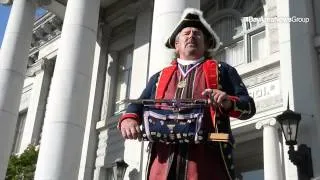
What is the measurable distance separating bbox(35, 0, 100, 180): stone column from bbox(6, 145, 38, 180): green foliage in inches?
173

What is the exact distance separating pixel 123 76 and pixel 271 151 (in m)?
8.27

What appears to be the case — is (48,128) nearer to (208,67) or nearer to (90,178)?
(90,178)

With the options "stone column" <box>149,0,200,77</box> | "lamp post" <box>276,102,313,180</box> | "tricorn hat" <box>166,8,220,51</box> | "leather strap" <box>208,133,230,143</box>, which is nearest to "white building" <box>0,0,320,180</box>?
"stone column" <box>149,0,200,77</box>

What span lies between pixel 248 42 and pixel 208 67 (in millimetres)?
11207

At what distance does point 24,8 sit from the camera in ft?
57.2

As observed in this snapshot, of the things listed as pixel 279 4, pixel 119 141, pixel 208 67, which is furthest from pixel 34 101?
pixel 208 67

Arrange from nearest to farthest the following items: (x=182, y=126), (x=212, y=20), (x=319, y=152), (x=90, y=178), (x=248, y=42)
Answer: (x=182, y=126) → (x=319, y=152) → (x=248, y=42) → (x=212, y=20) → (x=90, y=178)

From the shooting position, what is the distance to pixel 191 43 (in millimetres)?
3646

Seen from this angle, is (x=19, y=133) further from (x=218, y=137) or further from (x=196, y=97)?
(x=218, y=137)

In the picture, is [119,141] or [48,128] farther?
[119,141]

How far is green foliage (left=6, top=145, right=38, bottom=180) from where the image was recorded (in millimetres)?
16456

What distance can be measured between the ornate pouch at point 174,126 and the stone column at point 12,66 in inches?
488

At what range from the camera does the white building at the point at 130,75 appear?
36.3 feet

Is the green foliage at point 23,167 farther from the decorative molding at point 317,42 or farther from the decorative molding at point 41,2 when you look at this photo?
the decorative molding at point 317,42
